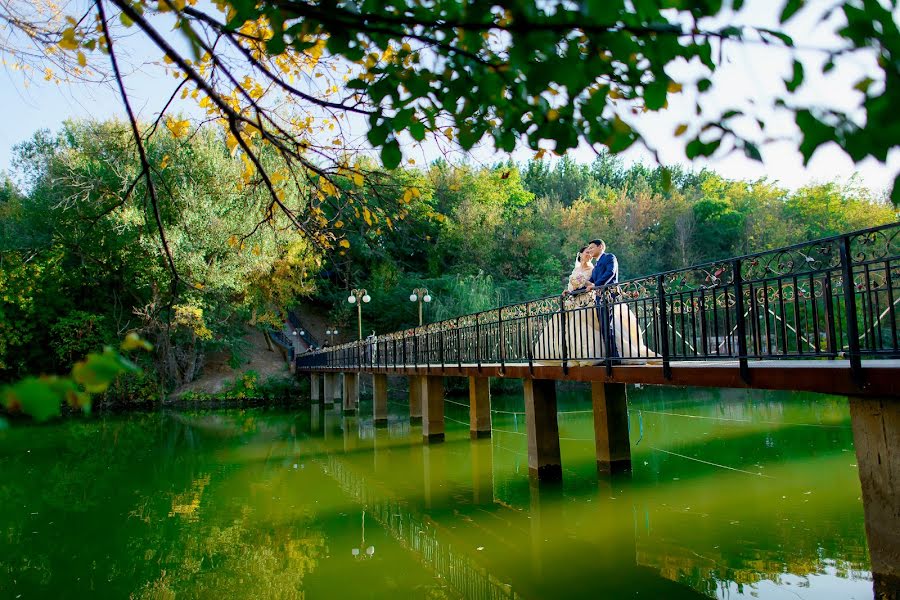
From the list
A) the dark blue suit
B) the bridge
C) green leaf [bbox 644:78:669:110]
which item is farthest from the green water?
green leaf [bbox 644:78:669:110]

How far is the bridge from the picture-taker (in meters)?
4.55

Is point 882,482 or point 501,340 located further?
point 501,340

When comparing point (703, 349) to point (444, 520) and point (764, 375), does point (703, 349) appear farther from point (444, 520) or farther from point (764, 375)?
point (444, 520)

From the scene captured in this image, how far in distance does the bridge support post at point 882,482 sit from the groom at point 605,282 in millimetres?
3318

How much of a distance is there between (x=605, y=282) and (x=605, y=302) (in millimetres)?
972

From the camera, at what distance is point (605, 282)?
895cm

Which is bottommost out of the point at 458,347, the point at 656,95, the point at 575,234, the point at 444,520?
the point at 444,520

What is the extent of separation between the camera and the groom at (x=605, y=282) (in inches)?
316

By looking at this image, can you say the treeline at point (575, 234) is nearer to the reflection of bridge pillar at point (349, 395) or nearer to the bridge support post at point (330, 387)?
the bridge support post at point (330, 387)

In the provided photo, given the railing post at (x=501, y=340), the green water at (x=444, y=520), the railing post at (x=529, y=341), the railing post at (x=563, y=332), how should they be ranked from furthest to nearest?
1. the railing post at (x=501, y=340)
2. the railing post at (x=529, y=341)
3. the railing post at (x=563, y=332)
4. the green water at (x=444, y=520)

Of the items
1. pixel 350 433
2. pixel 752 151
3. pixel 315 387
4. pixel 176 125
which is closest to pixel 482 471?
pixel 350 433

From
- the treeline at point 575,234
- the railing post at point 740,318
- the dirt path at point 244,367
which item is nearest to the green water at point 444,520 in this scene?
the railing post at point 740,318

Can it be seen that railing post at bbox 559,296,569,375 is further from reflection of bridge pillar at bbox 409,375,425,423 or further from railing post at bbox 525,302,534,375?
reflection of bridge pillar at bbox 409,375,425,423

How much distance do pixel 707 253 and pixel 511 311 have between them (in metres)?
28.1
